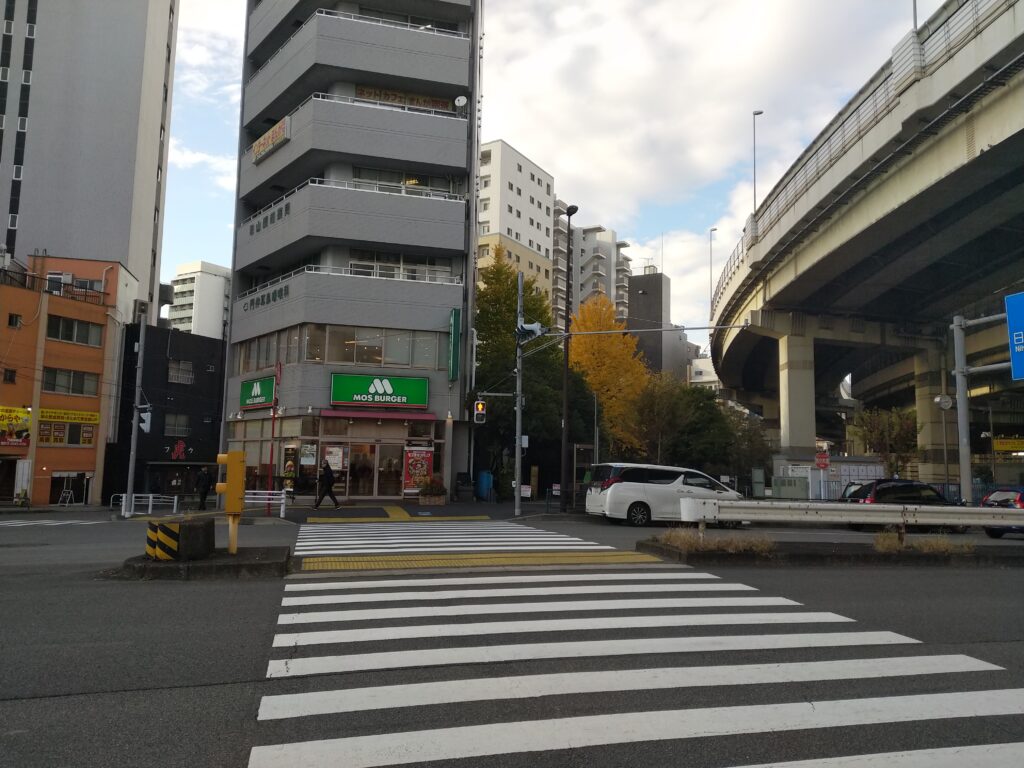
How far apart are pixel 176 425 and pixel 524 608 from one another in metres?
46.1

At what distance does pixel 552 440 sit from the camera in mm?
A: 37125

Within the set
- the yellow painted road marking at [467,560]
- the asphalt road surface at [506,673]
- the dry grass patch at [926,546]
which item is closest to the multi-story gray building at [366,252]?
the yellow painted road marking at [467,560]

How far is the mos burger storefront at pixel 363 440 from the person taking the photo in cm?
3094

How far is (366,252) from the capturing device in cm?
3369

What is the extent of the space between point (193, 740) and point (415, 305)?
28.7m

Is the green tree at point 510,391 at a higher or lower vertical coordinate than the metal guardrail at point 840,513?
higher

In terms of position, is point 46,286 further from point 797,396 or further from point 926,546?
point 926,546

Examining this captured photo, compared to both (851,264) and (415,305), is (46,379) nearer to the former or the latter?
(415,305)

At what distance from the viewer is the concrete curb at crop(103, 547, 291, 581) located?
10242 mm

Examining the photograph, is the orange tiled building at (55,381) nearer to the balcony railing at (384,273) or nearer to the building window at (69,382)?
the building window at (69,382)

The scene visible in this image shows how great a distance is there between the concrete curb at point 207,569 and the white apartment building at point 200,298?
112 meters

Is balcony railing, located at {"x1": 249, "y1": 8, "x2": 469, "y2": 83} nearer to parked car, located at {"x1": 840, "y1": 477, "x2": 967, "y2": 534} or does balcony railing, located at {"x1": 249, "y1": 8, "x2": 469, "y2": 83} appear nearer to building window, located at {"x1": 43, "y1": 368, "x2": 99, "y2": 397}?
building window, located at {"x1": 43, "y1": 368, "x2": 99, "y2": 397}

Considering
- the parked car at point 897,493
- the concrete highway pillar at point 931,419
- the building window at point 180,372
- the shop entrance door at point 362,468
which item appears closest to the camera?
the parked car at point 897,493

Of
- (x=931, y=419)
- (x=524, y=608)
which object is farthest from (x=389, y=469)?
(x=931, y=419)
